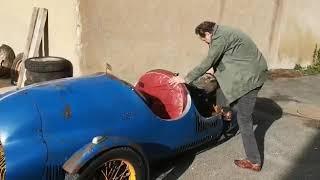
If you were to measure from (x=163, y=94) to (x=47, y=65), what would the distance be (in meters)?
2.46

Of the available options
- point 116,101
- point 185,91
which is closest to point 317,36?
point 185,91

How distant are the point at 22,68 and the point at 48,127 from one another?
14.9ft

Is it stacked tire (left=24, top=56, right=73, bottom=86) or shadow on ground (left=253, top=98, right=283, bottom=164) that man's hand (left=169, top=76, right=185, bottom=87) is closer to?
shadow on ground (left=253, top=98, right=283, bottom=164)

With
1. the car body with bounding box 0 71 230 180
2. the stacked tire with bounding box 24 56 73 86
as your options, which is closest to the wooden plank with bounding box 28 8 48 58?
the stacked tire with bounding box 24 56 73 86

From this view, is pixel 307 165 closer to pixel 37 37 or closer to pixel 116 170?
pixel 116 170

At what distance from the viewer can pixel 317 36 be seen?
11.9 m

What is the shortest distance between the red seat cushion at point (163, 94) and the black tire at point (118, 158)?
982 millimetres

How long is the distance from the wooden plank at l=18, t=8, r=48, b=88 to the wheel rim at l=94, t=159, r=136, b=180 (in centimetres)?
434

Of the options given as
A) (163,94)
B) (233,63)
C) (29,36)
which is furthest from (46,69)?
(233,63)

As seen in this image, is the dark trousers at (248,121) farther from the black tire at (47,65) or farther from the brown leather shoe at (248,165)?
the black tire at (47,65)

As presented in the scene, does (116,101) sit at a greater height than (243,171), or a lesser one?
greater

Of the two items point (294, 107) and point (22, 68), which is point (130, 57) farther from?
point (294, 107)

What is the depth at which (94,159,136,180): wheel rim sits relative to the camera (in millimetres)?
4418

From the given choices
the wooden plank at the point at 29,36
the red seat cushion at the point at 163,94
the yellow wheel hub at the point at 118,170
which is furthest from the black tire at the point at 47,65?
the yellow wheel hub at the point at 118,170
